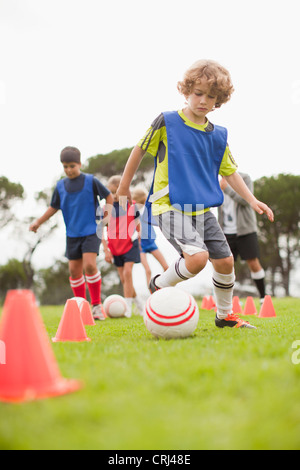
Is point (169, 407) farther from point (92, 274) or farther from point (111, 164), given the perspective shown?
point (111, 164)

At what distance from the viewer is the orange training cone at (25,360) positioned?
2.00 meters

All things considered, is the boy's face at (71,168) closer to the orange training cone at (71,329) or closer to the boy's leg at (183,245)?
the boy's leg at (183,245)

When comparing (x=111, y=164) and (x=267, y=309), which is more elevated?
(x=111, y=164)

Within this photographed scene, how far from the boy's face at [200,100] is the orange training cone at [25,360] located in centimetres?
290

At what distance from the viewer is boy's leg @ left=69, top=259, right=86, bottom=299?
7.41m

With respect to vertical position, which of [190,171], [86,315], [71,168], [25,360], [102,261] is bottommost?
[102,261]

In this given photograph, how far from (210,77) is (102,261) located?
21449 millimetres

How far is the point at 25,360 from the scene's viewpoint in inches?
80.9

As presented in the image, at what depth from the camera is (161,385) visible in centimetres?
202

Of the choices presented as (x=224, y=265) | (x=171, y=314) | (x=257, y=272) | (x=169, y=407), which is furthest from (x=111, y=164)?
(x=169, y=407)

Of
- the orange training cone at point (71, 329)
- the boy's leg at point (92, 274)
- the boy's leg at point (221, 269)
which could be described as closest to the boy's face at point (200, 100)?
the boy's leg at point (221, 269)

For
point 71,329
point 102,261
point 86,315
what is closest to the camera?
point 71,329

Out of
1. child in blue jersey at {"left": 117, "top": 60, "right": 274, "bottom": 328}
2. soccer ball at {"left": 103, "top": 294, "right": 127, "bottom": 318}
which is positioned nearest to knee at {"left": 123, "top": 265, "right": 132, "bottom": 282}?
soccer ball at {"left": 103, "top": 294, "right": 127, "bottom": 318}
